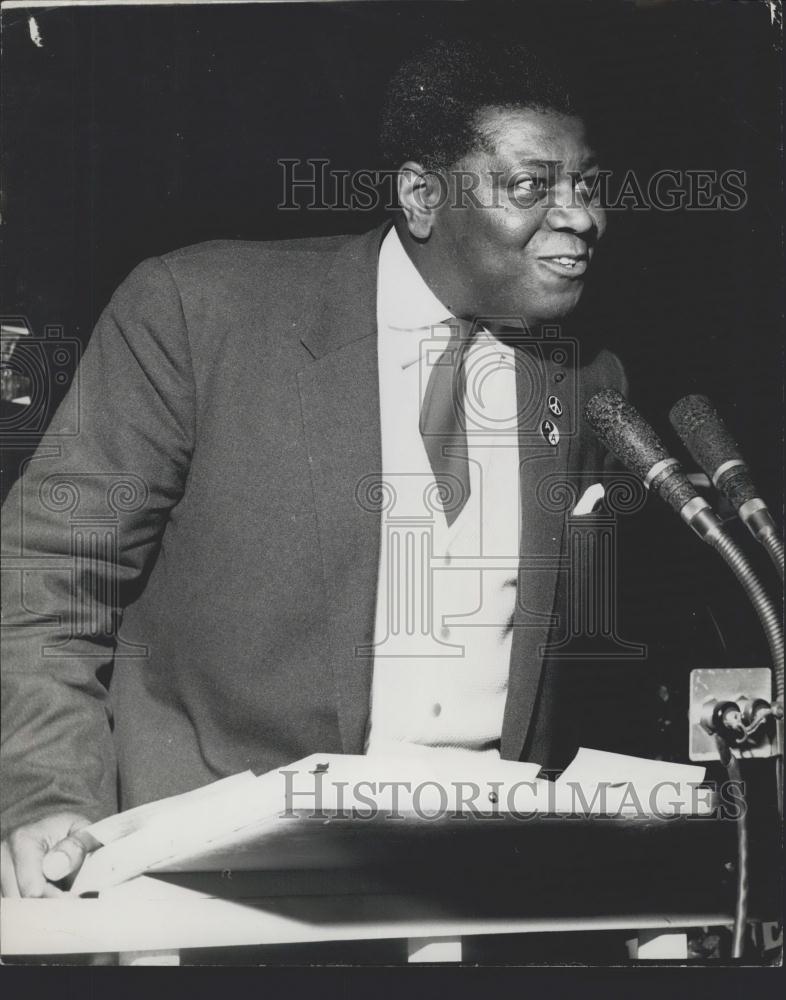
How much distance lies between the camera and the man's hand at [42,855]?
88.5 inches

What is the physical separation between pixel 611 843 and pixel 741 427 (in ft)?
2.80

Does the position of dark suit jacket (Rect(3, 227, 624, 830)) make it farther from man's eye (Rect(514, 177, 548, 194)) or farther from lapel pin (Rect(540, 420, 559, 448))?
man's eye (Rect(514, 177, 548, 194))

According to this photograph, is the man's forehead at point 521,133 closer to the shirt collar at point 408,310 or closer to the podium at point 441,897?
the shirt collar at point 408,310

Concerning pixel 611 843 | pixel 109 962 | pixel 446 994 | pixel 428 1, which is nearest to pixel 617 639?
pixel 611 843

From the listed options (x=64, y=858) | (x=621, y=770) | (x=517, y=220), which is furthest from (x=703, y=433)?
(x=64, y=858)

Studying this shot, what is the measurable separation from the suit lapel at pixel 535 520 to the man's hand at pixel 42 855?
0.82 meters

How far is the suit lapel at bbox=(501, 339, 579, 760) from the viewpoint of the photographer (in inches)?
92.6

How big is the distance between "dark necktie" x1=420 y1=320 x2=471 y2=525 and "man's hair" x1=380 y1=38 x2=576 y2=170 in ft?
1.13

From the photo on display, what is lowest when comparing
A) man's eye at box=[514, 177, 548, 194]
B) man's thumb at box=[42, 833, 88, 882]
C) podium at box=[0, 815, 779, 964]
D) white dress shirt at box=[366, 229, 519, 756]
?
podium at box=[0, 815, 779, 964]

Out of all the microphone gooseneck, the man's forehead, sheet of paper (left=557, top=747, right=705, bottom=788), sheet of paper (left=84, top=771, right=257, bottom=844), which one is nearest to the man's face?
the man's forehead

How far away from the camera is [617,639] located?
2404mm

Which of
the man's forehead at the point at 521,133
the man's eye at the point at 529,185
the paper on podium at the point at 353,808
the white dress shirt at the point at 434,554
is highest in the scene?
the man's forehead at the point at 521,133

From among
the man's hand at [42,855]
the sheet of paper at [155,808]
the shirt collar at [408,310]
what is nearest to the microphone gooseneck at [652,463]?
the shirt collar at [408,310]

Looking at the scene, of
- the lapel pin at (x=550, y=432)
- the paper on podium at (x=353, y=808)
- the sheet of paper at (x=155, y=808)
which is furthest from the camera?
the lapel pin at (x=550, y=432)
